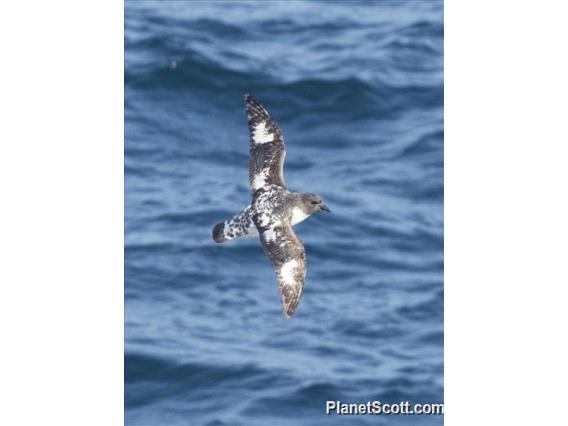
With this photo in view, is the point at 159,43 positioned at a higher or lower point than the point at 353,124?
higher

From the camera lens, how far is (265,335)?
17062mm

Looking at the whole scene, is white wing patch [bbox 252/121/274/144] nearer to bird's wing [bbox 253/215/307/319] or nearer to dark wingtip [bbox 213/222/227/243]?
dark wingtip [bbox 213/222/227/243]

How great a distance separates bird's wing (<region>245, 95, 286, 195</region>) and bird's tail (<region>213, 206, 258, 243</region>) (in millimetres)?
391

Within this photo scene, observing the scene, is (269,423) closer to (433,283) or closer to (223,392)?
(223,392)

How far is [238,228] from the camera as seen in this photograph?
38.9 feet

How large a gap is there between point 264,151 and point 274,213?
109 centimetres

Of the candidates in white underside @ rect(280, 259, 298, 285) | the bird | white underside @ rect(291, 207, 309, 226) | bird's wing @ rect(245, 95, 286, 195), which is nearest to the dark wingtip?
the bird

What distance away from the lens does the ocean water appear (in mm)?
15898

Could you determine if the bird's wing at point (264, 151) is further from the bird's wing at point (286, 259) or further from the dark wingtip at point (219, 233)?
the bird's wing at point (286, 259)

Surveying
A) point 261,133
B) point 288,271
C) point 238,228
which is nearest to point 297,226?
point 261,133
